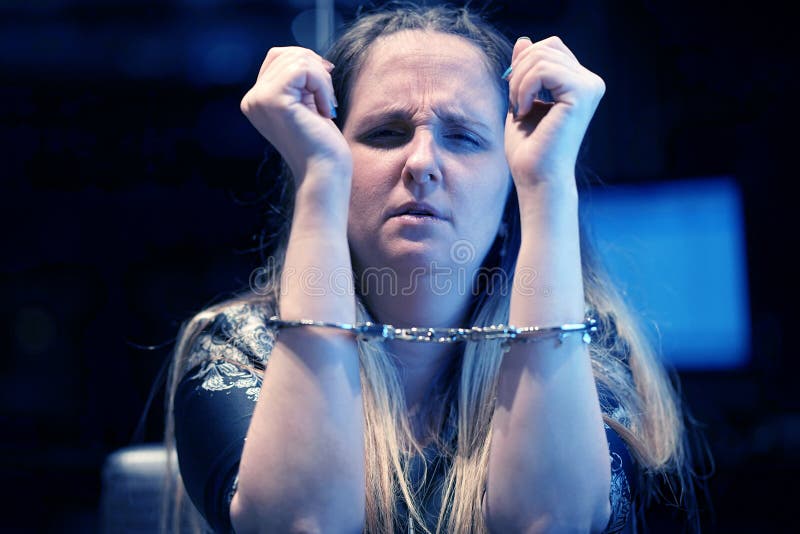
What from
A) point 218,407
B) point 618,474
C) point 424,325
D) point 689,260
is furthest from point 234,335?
point 689,260

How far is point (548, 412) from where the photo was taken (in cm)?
71

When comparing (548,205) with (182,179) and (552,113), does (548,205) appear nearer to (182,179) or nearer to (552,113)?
→ (552,113)

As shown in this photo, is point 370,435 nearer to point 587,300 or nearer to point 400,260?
point 400,260

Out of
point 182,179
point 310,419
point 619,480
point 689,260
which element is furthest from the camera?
point 182,179

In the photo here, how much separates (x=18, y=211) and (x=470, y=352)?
200 cm

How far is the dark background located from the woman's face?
0.72 meters

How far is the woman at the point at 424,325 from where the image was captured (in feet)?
2.33

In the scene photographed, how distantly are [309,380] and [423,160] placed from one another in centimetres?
30

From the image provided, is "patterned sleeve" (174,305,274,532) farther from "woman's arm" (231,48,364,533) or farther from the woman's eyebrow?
the woman's eyebrow

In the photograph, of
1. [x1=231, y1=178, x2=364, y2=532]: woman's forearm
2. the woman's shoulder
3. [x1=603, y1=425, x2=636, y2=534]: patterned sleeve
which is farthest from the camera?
the woman's shoulder

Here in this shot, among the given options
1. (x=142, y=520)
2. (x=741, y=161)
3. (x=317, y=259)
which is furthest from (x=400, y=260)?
(x=741, y=161)

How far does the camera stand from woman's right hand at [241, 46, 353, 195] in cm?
75

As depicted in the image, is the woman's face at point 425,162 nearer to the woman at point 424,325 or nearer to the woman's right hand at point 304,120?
the woman at point 424,325

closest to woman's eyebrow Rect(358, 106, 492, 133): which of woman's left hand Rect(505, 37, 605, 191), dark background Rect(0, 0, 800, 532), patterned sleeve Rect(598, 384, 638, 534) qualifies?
woman's left hand Rect(505, 37, 605, 191)
